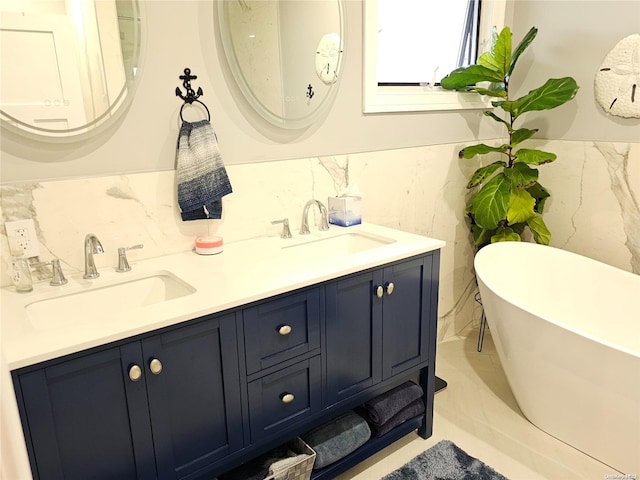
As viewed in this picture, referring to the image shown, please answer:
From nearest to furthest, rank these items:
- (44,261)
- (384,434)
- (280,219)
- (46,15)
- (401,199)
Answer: (46,15) → (44,261) → (384,434) → (280,219) → (401,199)

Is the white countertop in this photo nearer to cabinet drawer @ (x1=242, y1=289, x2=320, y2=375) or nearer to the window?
cabinet drawer @ (x1=242, y1=289, x2=320, y2=375)

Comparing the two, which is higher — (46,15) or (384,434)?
(46,15)

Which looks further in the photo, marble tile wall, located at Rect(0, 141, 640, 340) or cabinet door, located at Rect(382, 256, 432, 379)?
cabinet door, located at Rect(382, 256, 432, 379)

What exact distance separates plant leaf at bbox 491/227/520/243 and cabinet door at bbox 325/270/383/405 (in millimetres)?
1265

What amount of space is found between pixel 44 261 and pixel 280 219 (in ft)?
3.05

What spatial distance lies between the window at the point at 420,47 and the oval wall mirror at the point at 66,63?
112 centimetres

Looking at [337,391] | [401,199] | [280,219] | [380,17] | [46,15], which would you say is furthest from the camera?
[401,199]

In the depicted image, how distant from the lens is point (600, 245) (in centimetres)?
269

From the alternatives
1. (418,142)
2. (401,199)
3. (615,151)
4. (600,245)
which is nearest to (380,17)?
(418,142)

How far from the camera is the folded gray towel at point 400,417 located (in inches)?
77.2

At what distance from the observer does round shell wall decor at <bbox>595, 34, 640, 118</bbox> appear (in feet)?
7.84

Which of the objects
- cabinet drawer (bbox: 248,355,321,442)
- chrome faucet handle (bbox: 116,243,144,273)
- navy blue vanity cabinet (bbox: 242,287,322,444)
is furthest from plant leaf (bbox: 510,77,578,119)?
chrome faucet handle (bbox: 116,243,144,273)

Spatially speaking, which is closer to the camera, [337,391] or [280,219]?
[337,391]

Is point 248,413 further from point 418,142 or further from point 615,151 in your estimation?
point 615,151
